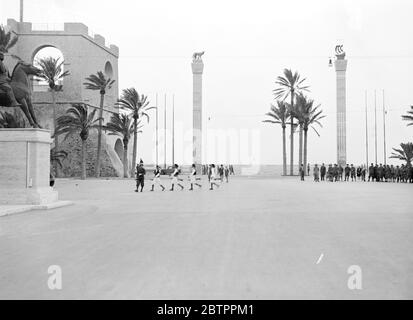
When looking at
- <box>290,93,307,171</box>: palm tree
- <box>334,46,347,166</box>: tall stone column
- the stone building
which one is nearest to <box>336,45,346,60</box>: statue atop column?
<box>334,46,347,166</box>: tall stone column

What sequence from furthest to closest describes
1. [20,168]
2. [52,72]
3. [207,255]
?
1. [52,72]
2. [20,168]
3. [207,255]

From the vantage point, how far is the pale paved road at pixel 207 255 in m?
4.44

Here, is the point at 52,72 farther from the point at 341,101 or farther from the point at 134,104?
the point at 341,101

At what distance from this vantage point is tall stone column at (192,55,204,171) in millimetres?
45469

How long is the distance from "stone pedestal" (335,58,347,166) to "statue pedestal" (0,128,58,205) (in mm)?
36405

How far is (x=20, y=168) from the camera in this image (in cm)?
1306

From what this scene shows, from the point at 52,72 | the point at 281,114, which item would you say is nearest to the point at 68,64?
the point at 52,72

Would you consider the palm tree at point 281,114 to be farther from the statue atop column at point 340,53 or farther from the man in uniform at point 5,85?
the man in uniform at point 5,85

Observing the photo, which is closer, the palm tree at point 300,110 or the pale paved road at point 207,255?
the pale paved road at point 207,255

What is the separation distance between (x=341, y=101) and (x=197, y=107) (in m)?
14.2

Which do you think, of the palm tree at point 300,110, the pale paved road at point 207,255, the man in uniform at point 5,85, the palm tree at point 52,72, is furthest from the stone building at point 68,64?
the pale paved road at point 207,255

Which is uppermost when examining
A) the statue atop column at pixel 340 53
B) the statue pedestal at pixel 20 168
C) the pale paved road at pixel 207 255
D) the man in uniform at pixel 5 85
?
the statue atop column at pixel 340 53

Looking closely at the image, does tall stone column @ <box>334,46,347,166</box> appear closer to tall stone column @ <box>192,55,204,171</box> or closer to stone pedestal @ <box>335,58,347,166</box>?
stone pedestal @ <box>335,58,347,166</box>
